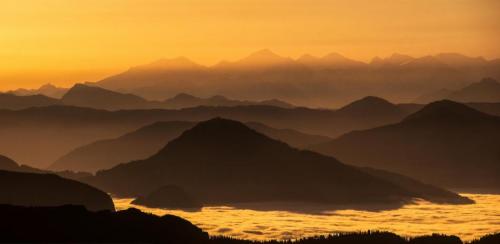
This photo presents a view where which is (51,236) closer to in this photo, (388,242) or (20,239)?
(20,239)

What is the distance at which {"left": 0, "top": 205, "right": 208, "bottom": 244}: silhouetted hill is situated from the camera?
589 feet

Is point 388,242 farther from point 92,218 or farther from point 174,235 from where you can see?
point 92,218

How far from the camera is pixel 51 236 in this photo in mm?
180750

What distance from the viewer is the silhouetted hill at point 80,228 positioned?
179m

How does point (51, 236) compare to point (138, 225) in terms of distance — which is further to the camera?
point (138, 225)

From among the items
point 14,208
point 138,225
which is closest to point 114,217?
point 138,225

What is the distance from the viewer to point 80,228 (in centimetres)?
18812

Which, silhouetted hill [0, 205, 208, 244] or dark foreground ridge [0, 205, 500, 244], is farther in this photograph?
dark foreground ridge [0, 205, 500, 244]

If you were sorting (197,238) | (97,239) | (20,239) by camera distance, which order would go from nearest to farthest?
(20,239), (97,239), (197,238)

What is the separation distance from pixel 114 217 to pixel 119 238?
10718 mm

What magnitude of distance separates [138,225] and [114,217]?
466 cm

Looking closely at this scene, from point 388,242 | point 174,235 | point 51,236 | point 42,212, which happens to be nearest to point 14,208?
point 42,212

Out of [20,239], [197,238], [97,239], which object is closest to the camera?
[20,239]

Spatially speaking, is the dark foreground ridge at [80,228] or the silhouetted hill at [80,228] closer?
the silhouetted hill at [80,228]
